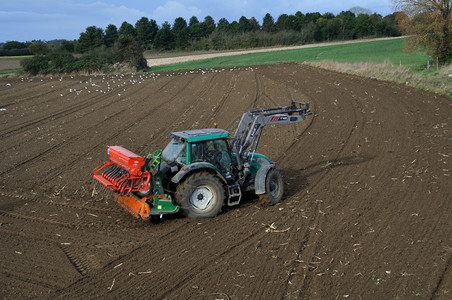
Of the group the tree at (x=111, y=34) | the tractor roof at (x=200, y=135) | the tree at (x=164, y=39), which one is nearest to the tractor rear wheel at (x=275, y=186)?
the tractor roof at (x=200, y=135)

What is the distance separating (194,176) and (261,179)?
1.61m

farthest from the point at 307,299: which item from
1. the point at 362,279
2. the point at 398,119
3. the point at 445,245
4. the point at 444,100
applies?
the point at 444,100

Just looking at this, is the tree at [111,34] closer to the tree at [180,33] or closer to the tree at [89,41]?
the tree at [89,41]

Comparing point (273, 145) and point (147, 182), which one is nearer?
point (147, 182)

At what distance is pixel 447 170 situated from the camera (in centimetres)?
1295

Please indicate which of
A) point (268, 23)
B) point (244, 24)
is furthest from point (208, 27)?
point (268, 23)

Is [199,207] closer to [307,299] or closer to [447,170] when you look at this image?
[307,299]

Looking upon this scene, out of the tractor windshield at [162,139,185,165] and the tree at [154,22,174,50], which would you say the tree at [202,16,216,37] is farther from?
the tractor windshield at [162,139,185,165]

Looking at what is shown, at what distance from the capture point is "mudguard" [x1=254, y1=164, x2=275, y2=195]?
1063 centimetres

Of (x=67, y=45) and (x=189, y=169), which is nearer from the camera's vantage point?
(x=189, y=169)

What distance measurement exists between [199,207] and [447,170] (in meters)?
6.87

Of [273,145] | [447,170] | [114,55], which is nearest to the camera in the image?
[447,170]

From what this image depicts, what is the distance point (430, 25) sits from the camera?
3206 centimetres

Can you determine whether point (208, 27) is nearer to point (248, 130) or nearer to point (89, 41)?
point (89, 41)
